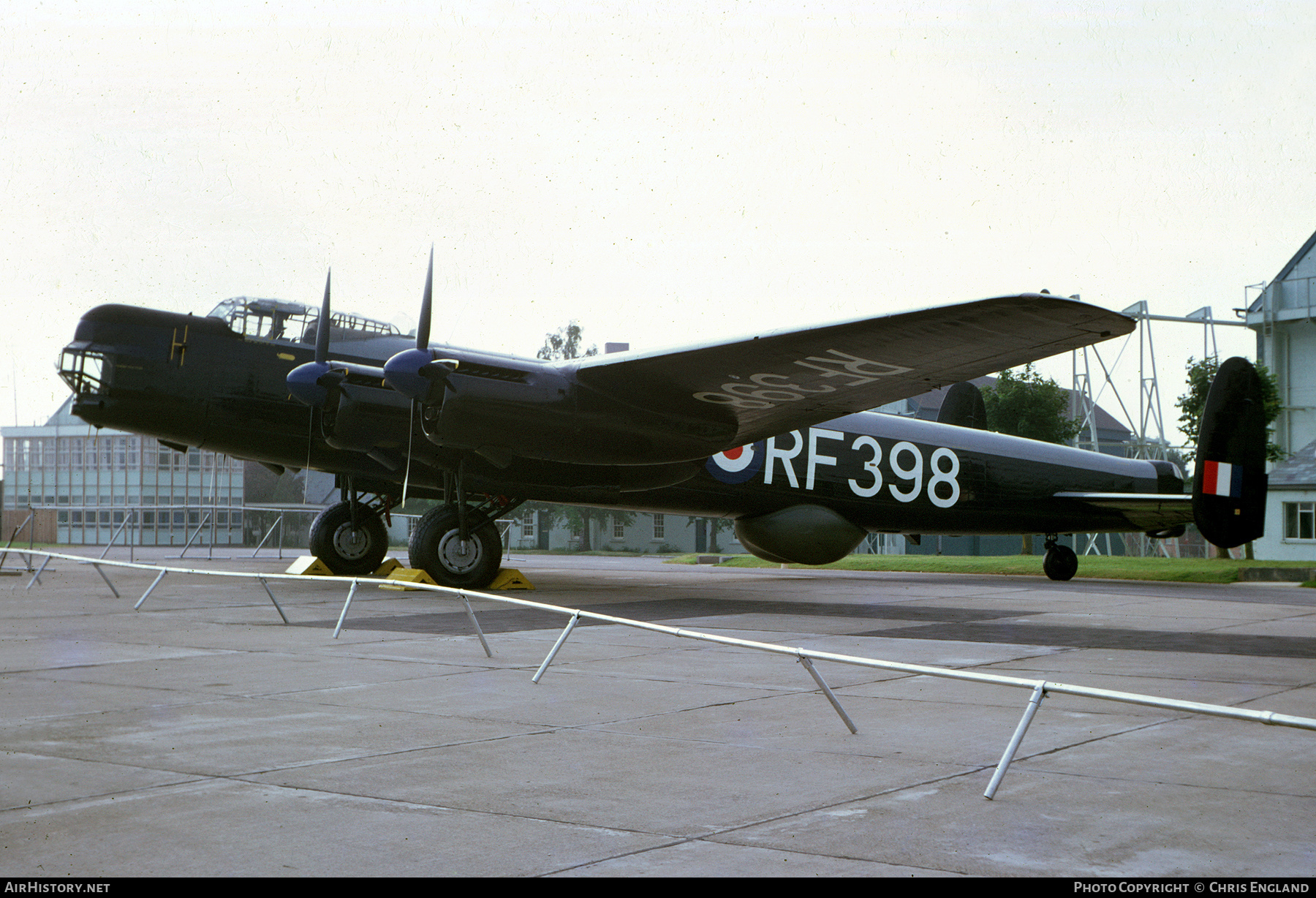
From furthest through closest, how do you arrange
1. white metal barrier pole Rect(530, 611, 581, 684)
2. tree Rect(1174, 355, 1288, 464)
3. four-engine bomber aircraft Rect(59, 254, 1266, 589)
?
tree Rect(1174, 355, 1288, 464), four-engine bomber aircraft Rect(59, 254, 1266, 589), white metal barrier pole Rect(530, 611, 581, 684)

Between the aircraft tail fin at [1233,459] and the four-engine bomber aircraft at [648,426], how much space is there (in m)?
0.03

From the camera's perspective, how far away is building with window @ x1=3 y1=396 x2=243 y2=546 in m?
61.0

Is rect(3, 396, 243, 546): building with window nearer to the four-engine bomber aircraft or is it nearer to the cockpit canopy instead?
the cockpit canopy

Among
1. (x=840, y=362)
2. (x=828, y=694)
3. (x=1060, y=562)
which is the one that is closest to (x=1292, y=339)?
(x=1060, y=562)

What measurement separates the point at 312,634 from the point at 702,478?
8579 mm

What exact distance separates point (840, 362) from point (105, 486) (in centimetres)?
5910

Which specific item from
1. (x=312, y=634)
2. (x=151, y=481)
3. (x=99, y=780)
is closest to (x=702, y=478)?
(x=312, y=634)

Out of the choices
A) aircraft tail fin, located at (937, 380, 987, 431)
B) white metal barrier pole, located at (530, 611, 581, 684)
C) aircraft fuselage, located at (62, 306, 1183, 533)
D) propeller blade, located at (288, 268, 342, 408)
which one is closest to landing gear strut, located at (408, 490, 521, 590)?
aircraft fuselage, located at (62, 306, 1183, 533)

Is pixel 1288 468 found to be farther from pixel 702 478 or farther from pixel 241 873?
pixel 241 873

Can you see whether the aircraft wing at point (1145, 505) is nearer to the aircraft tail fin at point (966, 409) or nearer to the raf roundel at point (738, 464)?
the aircraft tail fin at point (966, 409)

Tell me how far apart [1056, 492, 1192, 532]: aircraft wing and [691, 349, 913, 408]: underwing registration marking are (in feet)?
29.1

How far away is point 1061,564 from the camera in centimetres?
2303

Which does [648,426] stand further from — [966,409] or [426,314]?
[966,409]

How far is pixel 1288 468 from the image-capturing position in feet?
134
